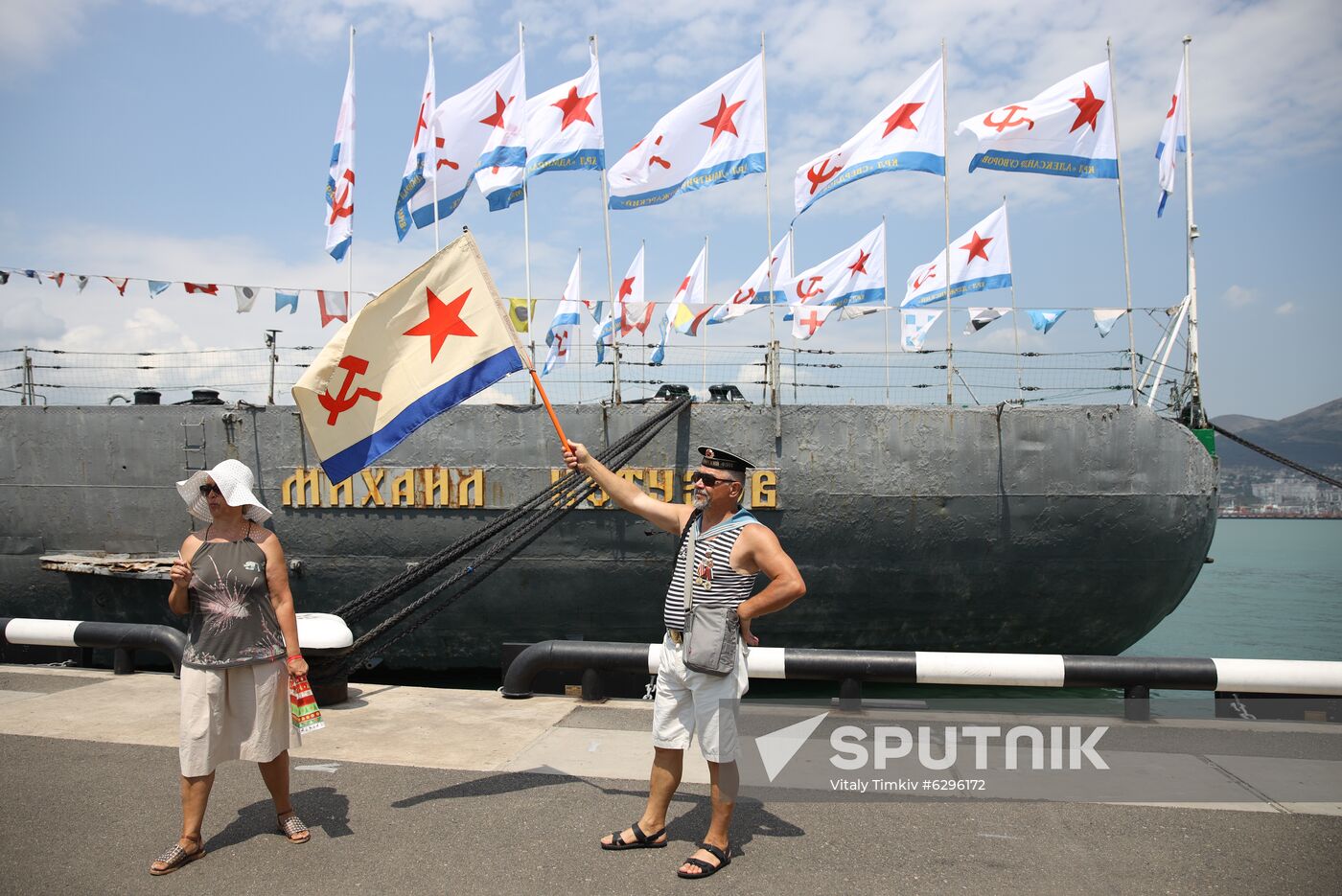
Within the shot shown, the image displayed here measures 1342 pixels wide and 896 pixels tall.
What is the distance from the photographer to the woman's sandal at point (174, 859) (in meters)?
3.86

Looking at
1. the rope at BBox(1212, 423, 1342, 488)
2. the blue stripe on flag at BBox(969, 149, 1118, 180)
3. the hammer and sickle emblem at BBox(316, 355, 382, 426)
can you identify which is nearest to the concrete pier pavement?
the hammer and sickle emblem at BBox(316, 355, 382, 426)

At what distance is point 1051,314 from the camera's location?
1323 cm

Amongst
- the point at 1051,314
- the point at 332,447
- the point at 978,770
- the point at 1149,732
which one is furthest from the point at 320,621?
the point at 1051,314

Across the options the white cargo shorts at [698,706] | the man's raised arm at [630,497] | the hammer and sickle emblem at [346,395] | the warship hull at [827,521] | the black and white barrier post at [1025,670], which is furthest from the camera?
the warship hull at [827,521]

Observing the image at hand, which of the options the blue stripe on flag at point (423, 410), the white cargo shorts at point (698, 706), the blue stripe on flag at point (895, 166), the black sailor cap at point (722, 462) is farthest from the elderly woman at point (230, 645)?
the blue stripe on flag at point (895, 166)

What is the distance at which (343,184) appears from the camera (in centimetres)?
1395

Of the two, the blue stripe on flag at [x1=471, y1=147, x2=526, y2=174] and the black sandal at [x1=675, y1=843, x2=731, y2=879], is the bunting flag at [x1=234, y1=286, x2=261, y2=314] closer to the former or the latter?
the blue stripe on flag at [x1=471, y1=147, x2=526, y2=174]

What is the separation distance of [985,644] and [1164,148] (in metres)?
7.99

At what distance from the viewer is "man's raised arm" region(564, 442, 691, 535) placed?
14.3 ft

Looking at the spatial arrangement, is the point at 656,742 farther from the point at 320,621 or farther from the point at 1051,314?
the point at 1051,314

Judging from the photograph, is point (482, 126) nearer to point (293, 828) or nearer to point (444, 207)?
point (444, 207)

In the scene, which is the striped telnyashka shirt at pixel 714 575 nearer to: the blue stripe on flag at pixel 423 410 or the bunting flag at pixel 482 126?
the blue stripe on flag at pixel 423 410

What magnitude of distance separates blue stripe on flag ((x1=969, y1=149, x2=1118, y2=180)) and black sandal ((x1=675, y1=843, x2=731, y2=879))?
1084cm

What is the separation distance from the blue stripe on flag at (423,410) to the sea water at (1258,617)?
522 inches
